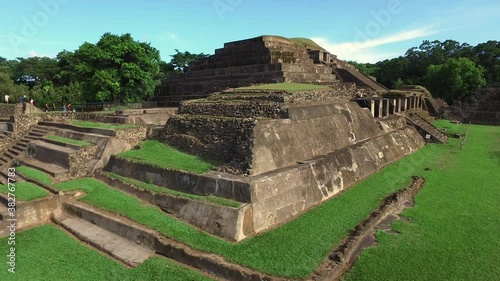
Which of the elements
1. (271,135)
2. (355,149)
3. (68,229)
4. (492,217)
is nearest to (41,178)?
(68,229)

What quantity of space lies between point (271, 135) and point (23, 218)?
594cm

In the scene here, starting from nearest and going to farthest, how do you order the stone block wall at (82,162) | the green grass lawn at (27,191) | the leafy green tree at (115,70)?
the green grass lawn at (27,191) → the stone block wall at (82,162) → the leafy green tree at (115,70)

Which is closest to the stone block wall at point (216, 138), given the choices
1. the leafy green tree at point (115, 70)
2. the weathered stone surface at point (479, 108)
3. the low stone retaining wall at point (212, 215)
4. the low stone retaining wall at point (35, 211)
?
the low stone retaining wall at point (212, 215)

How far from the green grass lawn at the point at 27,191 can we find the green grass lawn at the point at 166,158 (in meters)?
2.29

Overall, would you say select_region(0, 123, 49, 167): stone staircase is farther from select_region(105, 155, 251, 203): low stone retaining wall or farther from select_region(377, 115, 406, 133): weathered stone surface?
select_region(377, 115, 406, 133): weathered stone surface

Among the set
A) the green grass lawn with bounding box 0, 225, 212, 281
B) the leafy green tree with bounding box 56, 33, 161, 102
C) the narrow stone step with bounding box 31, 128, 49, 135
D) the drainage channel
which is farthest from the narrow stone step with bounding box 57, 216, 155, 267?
the leafy green tree with bounding box 56, 33, 161, 102

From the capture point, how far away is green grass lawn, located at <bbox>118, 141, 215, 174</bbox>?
7.94 meters

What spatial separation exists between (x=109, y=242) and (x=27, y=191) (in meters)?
3.12

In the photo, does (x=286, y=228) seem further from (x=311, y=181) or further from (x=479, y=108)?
(x=479, y=108)

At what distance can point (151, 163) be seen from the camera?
8.45m

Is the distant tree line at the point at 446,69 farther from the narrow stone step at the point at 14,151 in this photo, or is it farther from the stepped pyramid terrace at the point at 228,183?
the narrow stone step at the point at 14,151

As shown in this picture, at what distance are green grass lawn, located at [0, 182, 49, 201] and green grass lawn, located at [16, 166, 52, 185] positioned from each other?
610 millimetres

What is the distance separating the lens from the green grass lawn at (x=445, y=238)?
188 inches

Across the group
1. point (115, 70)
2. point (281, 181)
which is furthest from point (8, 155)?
point (281, 181)
